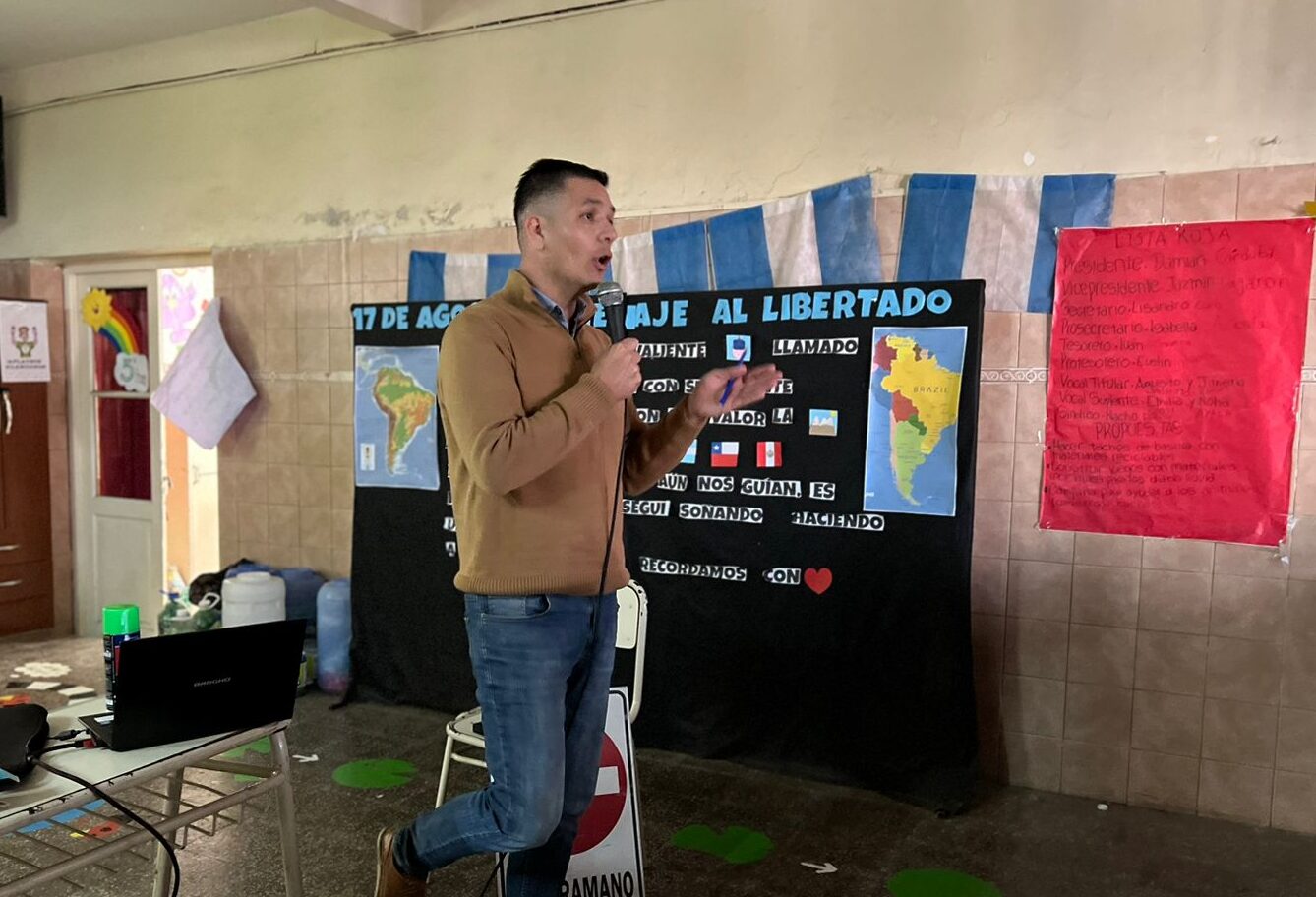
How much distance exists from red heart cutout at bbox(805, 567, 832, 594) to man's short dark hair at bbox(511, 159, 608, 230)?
1.84 meters

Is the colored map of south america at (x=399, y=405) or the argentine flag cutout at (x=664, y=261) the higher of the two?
the argentine flag cutout at (x=664, y=261)

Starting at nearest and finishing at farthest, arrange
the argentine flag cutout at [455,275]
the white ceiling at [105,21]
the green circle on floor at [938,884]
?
the green circle on floor at [938,884]
the argentine flag cutout at [455,275]
the white ceiling at [105,21]

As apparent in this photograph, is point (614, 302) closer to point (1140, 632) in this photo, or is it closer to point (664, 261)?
point (664, 261)

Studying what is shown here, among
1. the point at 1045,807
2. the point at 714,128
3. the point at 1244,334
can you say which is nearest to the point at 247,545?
the point at 714,128

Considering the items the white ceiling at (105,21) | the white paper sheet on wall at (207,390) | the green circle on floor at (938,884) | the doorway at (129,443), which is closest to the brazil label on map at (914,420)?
the green circle on floor at (938,884)

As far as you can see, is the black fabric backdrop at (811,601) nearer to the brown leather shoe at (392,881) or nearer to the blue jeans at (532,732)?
the blue jeans at (532,732)

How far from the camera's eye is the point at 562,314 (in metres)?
1.98

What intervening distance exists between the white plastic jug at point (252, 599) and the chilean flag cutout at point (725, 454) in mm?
2071

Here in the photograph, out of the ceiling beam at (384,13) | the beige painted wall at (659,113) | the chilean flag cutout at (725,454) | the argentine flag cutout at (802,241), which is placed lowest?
the chilean flag cutout at (725,454)

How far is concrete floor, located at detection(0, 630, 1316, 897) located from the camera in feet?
8.74

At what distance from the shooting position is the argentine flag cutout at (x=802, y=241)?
133 inches

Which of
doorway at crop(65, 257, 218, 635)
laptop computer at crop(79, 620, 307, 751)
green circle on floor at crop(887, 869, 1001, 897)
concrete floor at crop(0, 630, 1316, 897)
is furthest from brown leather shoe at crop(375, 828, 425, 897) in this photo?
doorway at crop(65, 257, 218, 635)

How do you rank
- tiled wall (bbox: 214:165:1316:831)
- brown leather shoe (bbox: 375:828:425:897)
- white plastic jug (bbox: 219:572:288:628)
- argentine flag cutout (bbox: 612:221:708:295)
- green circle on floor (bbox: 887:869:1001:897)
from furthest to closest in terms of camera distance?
white plastic jug (bbox: 219:572:288:628), argentine flag cutout (bbox: 612:221:708:295), tiled wall (bbox: 214:165:1316:831), green circle on floor (bbox: 887:869:1001:897), brown leather shoe (bbox: 375:828:425:897)

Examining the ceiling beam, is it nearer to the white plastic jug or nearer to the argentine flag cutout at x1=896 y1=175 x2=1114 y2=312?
the argentine flag cutout at x1=896 y1=175 x2=1114 y2=312
